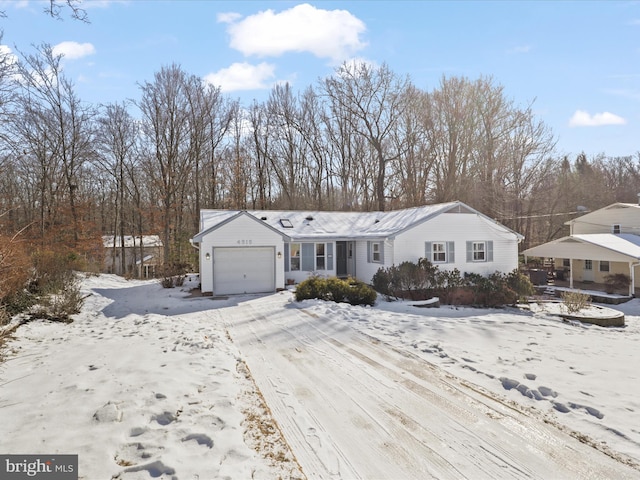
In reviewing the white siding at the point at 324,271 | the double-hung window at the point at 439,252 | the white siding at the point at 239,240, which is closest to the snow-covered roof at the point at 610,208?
the double-hung window at the point at 439,252

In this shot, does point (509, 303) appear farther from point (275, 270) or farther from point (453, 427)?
point (453, 427)

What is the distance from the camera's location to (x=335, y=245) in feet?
64.5

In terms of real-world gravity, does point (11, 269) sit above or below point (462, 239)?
below

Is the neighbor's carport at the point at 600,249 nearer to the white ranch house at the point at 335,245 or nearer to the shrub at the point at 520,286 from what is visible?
the white ranch house at the point at 335,245

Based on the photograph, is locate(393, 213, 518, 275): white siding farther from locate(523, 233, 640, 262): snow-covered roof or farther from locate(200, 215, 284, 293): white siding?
locate(523, 233, 640, 262): snow-covered roof

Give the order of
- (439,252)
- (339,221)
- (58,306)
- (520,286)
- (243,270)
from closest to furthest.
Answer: (58,306), (243,270), (520,286), (439,252), (339,221)

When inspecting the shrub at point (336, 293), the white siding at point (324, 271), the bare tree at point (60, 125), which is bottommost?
the shrub at point (336, 293)

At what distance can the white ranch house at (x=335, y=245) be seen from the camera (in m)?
16.0

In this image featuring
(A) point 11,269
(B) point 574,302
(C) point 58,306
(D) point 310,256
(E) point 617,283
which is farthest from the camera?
(E) point 617,283

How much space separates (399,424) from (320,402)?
3.80 feet

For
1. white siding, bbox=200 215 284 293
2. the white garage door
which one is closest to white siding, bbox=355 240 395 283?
white siding, bbox=200 215 284 293

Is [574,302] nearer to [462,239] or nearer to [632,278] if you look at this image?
[462,239]

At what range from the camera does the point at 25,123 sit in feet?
74.7

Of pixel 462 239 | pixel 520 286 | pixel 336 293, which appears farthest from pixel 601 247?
pixel 336 293
